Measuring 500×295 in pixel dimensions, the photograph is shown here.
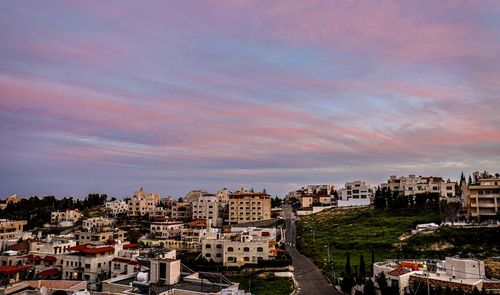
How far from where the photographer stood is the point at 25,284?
37.8 m

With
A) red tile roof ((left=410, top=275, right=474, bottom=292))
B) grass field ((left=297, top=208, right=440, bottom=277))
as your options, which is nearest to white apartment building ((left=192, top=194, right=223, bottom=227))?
grass field ((left=297, top=208, right=440, bottom=277))

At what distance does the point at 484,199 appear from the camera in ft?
230

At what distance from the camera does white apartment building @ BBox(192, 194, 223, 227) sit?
327ft

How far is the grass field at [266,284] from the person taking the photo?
45.4 metres

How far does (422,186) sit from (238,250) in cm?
6501

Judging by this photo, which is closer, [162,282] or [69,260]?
[162,282]

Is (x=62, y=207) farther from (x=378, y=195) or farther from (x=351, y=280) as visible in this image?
(x=351, y=280)

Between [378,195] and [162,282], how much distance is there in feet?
262

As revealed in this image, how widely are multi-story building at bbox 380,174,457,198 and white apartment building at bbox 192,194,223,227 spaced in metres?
49.3

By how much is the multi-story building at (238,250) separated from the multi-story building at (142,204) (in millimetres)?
55213

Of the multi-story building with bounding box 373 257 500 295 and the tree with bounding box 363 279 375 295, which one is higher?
the multi-story building with bounding box 373 257 500 295

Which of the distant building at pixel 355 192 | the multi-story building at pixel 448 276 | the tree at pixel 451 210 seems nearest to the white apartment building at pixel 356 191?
the distant building at pixel 355 192

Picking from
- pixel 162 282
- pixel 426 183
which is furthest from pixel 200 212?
pixel 162 282

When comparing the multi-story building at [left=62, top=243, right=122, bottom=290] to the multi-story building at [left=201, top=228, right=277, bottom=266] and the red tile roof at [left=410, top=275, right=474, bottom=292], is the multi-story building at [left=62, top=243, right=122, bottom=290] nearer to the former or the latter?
the multi-story building at [left=201, top=228, right=277, bottom=266]
